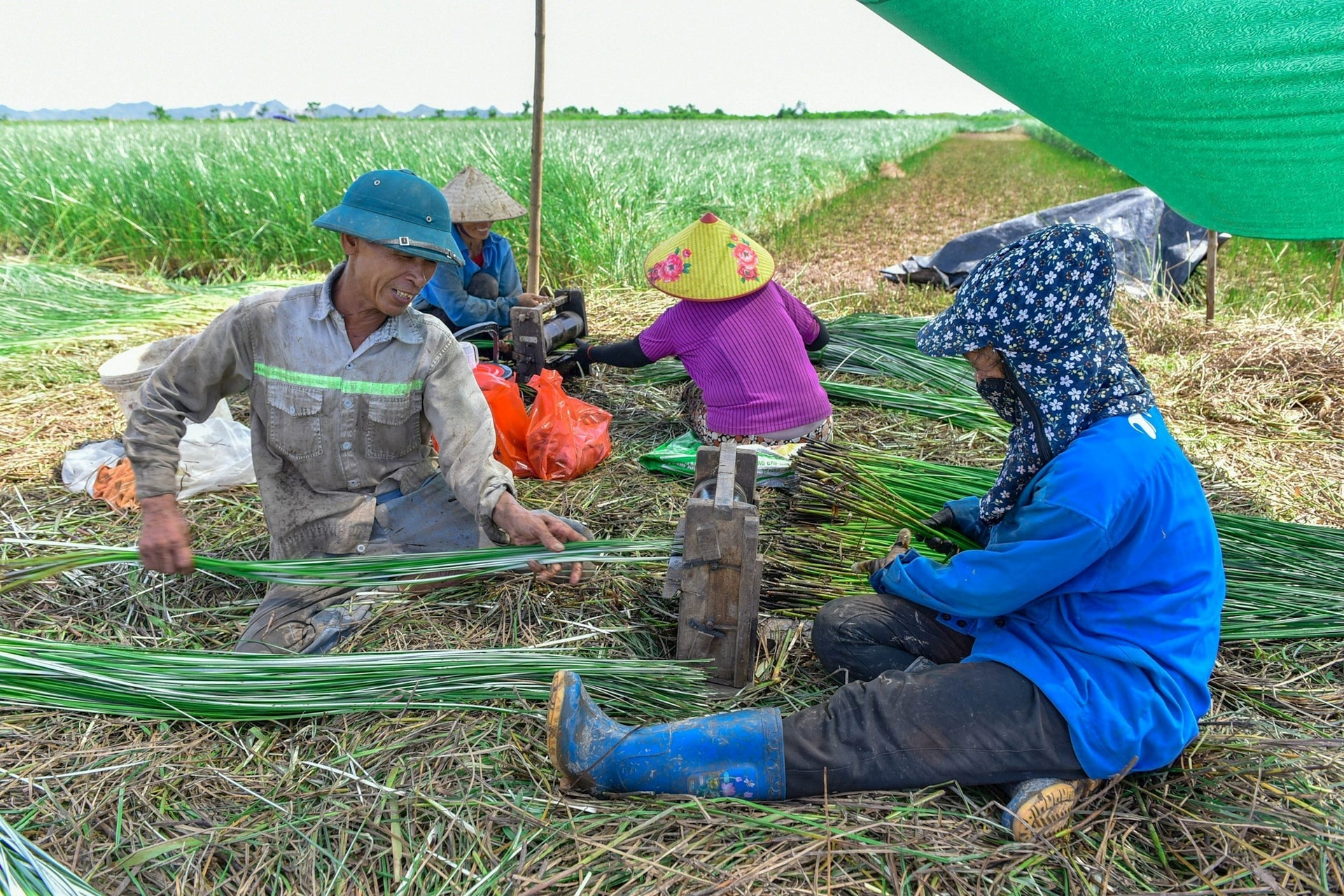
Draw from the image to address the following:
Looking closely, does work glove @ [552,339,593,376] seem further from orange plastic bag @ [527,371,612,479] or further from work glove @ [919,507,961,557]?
work glove @ [919,507,961,557]

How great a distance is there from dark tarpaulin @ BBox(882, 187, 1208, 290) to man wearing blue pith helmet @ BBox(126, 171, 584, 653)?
4.68 metres

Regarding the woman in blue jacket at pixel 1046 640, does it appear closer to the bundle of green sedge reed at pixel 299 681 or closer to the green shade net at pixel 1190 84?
the bundle of green sedge reed at pixel 299 681

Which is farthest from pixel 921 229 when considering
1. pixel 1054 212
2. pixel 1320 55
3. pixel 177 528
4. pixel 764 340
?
pixel 177 528

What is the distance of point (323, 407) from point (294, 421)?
92 mm

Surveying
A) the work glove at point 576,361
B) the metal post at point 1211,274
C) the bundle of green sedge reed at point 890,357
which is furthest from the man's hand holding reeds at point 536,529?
the metal post at point 1211,274

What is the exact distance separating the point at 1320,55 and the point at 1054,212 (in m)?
5.22

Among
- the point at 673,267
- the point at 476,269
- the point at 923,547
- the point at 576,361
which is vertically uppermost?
the point at 673,267

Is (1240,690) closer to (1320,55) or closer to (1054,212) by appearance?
(1320,55)

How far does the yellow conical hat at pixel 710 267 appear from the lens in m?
3.00

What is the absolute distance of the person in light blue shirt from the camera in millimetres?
3988

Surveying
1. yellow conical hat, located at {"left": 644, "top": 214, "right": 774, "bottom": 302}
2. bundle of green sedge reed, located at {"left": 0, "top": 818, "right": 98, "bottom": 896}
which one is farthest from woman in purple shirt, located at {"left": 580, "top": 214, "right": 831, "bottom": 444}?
bundle of green sedge reed, located at {"left": 0, "top": 818, "right": 98, "bottom": 896}

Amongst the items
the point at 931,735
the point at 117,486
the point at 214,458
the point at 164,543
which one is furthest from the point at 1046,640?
the point at 117,486

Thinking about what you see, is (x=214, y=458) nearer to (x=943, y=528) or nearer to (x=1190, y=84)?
(x=943, y=528)

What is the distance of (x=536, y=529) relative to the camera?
206 centimetres
